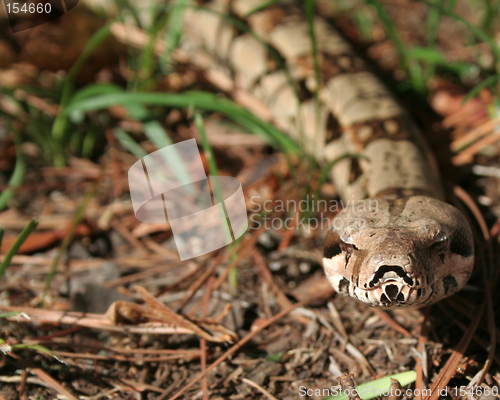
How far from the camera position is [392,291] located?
1.77m

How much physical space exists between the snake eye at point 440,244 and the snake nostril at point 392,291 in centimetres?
32

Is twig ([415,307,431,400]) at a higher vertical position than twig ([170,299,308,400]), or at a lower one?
higher

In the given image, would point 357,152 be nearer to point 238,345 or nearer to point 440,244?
point 440,244

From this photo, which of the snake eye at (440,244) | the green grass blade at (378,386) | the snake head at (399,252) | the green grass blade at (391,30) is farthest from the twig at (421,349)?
the green grass blade at (391,30)

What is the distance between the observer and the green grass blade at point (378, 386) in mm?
1856

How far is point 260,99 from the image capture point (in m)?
3.93

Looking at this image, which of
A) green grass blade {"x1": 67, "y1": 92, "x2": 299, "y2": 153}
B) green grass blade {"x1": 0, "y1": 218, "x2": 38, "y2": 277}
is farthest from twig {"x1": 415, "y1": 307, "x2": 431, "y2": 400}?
green grass blade {"x1": 0, "y1": 218, "x2": 38, "y2": 277}

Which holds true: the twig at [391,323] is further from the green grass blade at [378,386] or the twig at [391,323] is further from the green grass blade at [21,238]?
the green grass blade at [21,238]

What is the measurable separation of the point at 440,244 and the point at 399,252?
0.92 feet

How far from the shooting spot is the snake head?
5.83ft

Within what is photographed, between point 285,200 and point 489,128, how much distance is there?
62.5 inches

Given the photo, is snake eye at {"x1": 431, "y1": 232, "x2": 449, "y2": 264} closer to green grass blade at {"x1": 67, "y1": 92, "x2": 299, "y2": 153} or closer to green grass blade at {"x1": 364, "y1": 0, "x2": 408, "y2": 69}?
green grass blade at {"x1": 67, "y1": 92, "x2": 299, "y2": 153}

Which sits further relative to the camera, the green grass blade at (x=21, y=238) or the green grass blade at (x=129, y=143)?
the green grass blade at (x=129, y=143)

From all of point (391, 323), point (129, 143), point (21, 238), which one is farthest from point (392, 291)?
point (129, 143)
